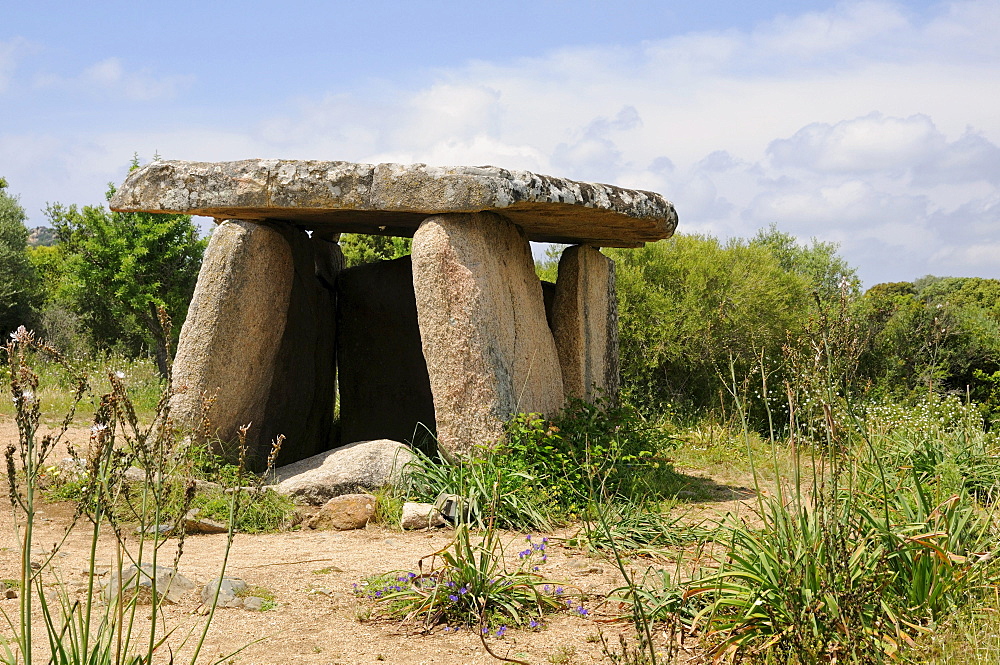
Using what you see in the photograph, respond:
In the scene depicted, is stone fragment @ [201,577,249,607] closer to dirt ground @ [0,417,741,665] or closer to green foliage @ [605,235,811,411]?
dirt ground @ [0,417,741,665]

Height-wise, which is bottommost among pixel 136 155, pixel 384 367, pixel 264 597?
pixel 264 597

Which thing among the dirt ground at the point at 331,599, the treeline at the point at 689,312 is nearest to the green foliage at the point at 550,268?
the treeline at the point at 689,312

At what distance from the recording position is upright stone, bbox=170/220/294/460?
24.3 feet

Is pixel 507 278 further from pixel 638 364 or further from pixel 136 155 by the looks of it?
pixel 136 155

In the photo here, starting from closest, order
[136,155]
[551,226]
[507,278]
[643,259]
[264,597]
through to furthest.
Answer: [264,597], [507,278], [551,226], [643,259], [136,155]

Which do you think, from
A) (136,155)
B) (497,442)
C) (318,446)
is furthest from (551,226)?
(136,155)

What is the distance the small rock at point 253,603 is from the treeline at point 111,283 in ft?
30.6

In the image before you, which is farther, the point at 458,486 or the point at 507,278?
the point at 507,278

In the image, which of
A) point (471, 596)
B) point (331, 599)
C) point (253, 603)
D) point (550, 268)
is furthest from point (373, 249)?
point (471, 596)

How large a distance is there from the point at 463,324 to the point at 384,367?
2938 millimetres

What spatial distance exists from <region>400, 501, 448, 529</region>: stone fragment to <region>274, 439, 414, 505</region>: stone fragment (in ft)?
1.88

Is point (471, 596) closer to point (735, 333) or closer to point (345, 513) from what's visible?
point (345, 513)

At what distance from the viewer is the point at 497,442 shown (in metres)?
6.78

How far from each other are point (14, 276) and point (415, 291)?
1534 centimetres
